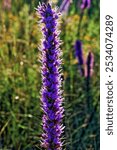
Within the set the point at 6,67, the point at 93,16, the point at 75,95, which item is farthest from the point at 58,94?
the point at 93,16

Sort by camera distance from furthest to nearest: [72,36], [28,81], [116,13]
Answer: [72,36]
[28,81]
[116,13]

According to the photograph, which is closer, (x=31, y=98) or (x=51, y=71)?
(x=51, y=71)

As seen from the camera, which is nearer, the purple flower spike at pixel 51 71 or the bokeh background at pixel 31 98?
the purple flower spike at pixel 51 71

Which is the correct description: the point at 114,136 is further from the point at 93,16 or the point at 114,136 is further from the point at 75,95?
the point at 93,16

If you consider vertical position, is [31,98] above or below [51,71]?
above

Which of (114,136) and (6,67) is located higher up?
(6,67)

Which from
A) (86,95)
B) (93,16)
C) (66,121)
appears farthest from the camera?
(93,16)

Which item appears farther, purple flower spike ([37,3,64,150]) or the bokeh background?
the bokeh background

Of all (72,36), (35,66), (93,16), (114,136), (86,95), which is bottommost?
(114,136)
